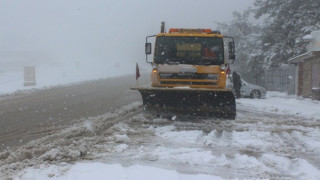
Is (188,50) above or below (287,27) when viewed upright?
below

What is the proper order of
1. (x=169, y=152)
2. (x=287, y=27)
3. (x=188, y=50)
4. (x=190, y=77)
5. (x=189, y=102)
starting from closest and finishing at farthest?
1. (x=169, y=152)
2. (x=189, y=102)
3. (x=190, y=77)
4. (x=188, y=50)
5. (x=287, y=27)

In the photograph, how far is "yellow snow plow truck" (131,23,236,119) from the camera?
10.5 metres

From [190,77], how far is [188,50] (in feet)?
3.40

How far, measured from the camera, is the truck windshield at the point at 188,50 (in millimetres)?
11438

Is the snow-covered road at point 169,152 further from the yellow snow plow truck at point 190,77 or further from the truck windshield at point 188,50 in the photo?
the truck windshield at point 188,50

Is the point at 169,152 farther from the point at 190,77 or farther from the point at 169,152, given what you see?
the point at 190,77

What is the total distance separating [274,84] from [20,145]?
2888 cm

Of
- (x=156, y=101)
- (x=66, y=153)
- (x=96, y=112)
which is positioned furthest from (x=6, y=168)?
(x=96, y=112)

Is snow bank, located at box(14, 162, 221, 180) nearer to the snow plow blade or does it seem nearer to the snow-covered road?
the snow-covered road

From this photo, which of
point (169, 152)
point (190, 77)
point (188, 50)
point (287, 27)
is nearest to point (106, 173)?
point (169, 152)

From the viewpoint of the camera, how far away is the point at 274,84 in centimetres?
3316

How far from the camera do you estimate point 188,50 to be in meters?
11.6

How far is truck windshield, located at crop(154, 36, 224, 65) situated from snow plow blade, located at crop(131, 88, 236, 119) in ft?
4.15

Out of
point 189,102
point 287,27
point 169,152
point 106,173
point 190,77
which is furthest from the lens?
point 287,27
